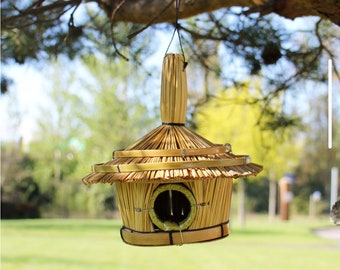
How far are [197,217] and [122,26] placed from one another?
2.30m

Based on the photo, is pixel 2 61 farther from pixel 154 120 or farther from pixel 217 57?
pixel 154 120

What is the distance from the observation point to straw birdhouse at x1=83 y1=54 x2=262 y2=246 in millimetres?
1683

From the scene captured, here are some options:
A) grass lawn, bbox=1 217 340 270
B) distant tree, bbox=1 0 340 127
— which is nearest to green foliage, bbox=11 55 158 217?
grass lawn, bbox=1 217 340 270

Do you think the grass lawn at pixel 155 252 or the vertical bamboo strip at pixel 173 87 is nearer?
the vertical bamboo strip at pixel 173 87

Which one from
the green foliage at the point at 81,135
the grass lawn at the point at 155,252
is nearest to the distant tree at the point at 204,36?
the grass lawn at the point at 155,252

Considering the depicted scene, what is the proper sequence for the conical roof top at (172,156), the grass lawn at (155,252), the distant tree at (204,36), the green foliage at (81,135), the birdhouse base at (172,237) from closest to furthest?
1. the conical roof top at (172,156)
2. the birdhouse base at (172,237)
3. the distant tree at (204,36)
4. the grass lawn at (155,252)
5. the green foliage at (81,135)

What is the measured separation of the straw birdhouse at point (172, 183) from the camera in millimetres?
1683

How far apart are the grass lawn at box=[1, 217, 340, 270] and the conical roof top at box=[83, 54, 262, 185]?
20.6 feet

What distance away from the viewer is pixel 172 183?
179 centimetres

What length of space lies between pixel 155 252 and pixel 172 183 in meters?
8.01

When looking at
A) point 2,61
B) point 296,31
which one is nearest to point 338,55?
point 296,31

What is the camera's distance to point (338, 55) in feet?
11.8

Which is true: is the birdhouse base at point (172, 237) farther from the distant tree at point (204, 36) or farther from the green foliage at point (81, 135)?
the green foliage at point (81, 135)

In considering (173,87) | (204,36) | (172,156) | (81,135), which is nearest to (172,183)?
(172,156)
